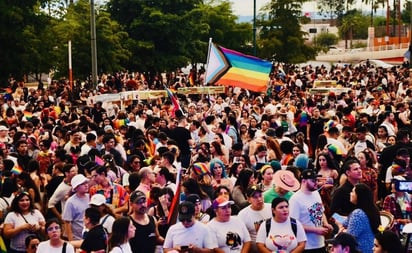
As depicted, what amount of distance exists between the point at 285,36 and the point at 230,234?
44.6 m

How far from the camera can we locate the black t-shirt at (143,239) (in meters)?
9.02

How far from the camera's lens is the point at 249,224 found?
931 centimetres

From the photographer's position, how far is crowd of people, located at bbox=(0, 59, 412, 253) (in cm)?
873

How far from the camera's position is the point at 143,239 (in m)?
9.06

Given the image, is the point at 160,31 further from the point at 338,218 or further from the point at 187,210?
the point at 187,210

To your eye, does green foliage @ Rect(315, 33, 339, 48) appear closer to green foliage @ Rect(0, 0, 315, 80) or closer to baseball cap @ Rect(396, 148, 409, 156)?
green foliage @ Rect(0, 0, 315, 80)

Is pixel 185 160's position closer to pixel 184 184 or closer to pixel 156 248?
pixel 184 184

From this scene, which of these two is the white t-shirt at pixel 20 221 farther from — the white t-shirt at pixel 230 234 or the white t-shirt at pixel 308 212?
the white t-shirt at pixel 308 212

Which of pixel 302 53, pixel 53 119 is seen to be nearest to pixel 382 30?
pixel 302 53

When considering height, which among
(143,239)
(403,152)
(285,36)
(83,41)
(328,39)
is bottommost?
(143,239)

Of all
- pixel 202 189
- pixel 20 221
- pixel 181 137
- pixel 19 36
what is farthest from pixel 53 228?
pixel 19 36

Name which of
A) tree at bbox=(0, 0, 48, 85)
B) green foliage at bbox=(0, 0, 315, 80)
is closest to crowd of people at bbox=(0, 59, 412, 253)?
tree at bbox=(0, 0, 48, 85)

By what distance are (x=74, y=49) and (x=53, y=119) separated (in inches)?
580

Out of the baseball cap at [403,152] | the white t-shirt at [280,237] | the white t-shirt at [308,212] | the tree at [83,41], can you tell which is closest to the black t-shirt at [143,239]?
the white t-shirt at [280,237]
